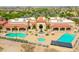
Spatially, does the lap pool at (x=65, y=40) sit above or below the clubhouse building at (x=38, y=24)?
below

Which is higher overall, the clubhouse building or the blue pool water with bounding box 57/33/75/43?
the clubhouse building

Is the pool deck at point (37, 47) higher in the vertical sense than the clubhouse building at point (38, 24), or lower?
lower

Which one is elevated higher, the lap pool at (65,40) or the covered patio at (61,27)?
the covered patio at (61,27)

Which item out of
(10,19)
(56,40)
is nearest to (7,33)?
(10,19)

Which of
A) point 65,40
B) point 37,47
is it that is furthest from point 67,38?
point 37,47

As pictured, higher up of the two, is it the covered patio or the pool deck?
the covered patio

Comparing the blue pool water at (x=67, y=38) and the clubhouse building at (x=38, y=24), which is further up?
the clubhouse building at (x=38, y=24)

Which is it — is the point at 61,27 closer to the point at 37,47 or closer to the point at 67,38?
the point at 67,38

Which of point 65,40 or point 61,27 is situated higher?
point 61,27
